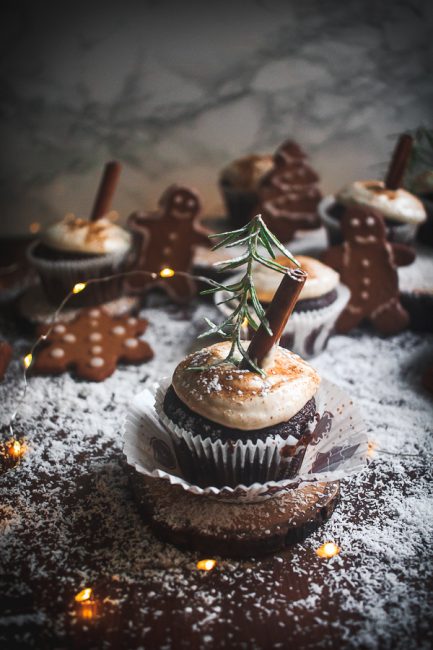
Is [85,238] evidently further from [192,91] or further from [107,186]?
[192,91]

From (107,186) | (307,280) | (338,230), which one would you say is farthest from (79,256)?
(338,230)

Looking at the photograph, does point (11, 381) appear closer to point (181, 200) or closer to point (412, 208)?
point (181, 200)

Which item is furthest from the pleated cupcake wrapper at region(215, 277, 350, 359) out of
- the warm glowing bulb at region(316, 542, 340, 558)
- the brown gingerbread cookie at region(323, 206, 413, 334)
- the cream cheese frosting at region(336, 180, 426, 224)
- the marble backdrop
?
the marble backdrop

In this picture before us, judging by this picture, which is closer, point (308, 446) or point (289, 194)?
point (308, 446)

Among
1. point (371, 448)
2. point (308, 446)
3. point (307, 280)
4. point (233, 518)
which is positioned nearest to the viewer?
point (233, 518)

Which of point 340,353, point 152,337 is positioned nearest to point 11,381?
point 152,337

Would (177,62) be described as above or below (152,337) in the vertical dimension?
above
